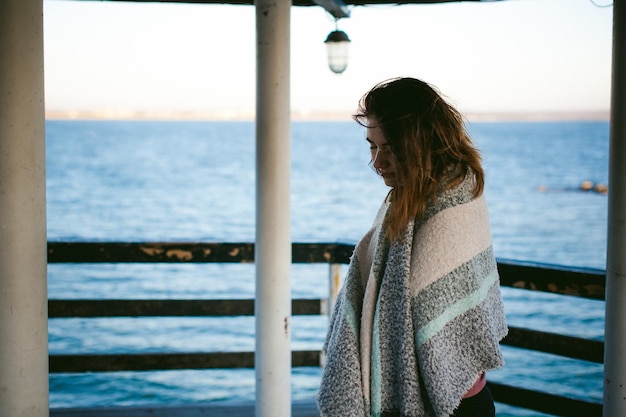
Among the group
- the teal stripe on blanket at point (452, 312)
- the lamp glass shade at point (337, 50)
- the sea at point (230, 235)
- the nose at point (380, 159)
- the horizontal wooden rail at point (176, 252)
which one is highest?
the lamp glass shade at point (337, 50)

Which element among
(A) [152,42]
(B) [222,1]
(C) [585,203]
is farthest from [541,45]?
(B) [222,1]

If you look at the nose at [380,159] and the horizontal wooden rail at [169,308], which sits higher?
the nose at [380,159]

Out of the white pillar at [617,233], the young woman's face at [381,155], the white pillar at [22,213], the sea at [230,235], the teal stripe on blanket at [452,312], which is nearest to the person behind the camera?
the teal stripe on blanket at [452,312]

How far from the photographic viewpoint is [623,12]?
262cm

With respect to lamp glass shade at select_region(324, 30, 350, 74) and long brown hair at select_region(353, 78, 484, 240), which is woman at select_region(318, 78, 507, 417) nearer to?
long brown hair at select_region(353, 78, 484, 240)

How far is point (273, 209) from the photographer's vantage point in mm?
3248

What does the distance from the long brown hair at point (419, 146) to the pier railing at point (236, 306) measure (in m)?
1.84

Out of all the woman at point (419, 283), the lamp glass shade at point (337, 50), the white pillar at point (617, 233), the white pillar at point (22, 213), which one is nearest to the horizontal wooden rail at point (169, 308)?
the lamp glass shade at point (337, 50)

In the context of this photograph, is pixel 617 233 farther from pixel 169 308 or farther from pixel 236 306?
pixel 169 308

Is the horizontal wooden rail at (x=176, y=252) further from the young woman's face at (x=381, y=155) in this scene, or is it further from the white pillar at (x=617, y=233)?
the young woman's face at (x=381, y=155)

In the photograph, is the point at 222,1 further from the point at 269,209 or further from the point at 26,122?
Result: the point at 26,122

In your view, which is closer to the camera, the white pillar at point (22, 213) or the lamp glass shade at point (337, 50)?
the white pillar at point (22, 213)

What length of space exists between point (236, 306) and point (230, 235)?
2149cm

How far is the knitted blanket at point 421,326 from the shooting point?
1.66m
